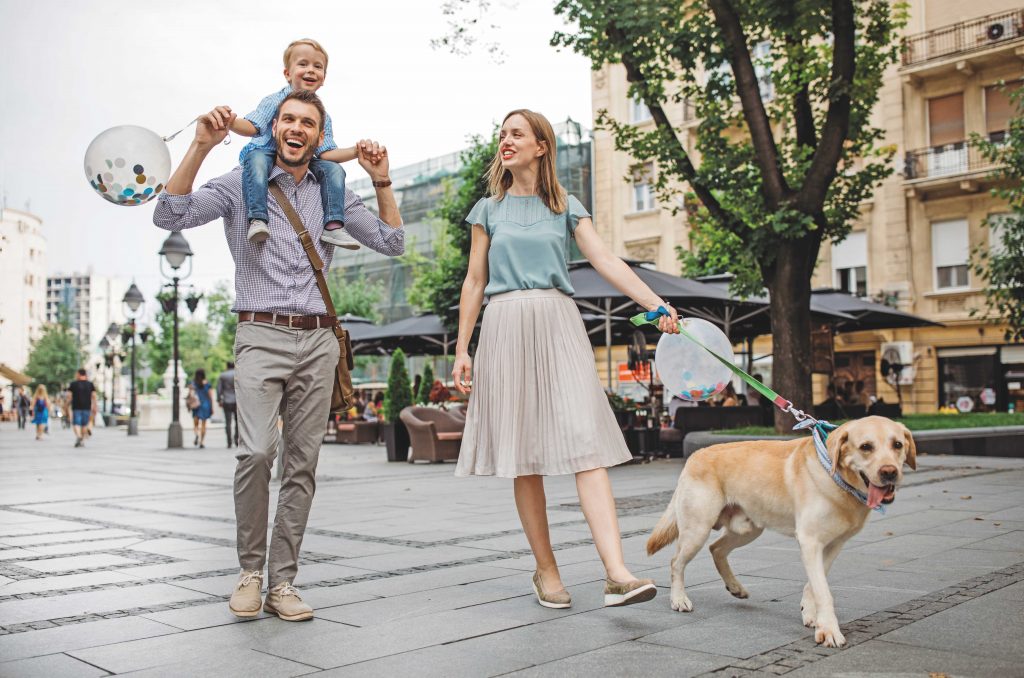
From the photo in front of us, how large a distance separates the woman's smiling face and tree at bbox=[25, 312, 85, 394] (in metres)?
82.4

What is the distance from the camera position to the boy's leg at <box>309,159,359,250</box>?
4.34 meters

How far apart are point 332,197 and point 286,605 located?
1.78 meters

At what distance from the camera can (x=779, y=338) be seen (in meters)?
13.3

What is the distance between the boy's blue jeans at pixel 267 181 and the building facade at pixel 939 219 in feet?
78.3

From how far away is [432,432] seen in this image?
15.2 meters

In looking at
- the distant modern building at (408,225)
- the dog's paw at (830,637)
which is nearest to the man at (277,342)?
the dog's paw at (830,637)

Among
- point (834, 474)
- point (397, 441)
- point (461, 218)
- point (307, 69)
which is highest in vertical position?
point (461, 218)

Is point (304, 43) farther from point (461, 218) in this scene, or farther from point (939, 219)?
point (939, 219)

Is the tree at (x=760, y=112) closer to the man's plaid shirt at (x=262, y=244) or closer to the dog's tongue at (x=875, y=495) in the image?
the man's plaid shirt at (x=262, y=244)

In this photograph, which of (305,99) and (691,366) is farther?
(691,366)

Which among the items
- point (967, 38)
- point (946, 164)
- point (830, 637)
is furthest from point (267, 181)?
point (967, 38)

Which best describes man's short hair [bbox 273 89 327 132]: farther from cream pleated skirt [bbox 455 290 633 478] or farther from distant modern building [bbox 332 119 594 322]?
distant modern building [bbox 332 119 594 322]

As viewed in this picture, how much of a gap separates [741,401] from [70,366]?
75.4m

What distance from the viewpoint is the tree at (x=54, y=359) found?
8056 centimetres
